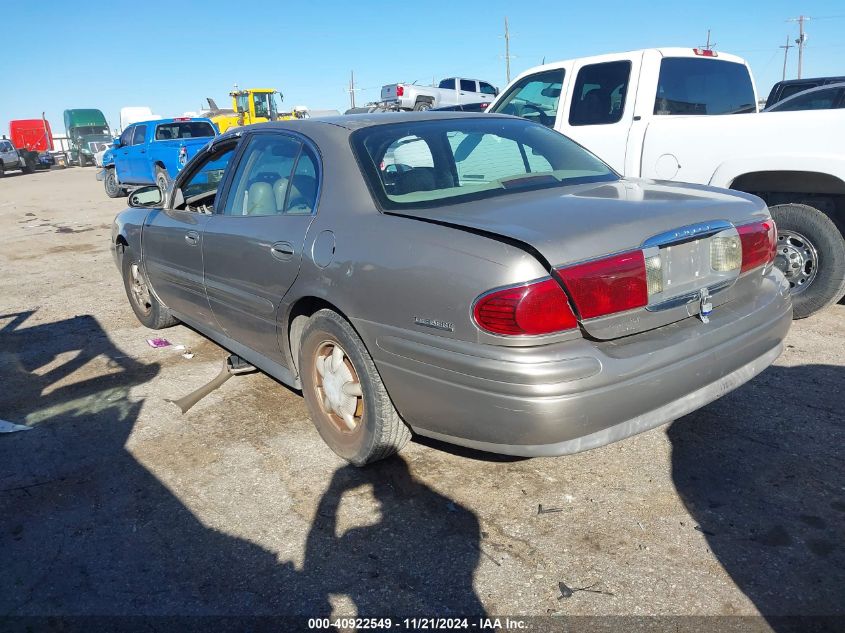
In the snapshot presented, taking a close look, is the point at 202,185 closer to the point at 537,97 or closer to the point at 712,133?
the point at 537,97

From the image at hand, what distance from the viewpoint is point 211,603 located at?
2.34 m

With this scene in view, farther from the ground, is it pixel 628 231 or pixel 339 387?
pixel 628 231

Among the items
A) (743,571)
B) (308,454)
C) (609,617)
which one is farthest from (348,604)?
(743,571)

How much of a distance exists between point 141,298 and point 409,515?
383cm

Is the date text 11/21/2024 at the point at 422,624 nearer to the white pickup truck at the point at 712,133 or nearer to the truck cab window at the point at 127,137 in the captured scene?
the white pickup truck at the point at 712,133

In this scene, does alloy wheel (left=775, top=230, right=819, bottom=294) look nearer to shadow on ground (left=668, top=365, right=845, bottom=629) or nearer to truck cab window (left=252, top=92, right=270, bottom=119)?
shadow on ground (left=668, top=365, right=845, bottom=629)

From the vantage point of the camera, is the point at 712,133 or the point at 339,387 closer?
the point at 339,387

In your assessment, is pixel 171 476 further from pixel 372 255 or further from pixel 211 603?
pixel 372 255

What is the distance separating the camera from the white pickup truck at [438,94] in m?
27.5

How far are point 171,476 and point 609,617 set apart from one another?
2.12 m

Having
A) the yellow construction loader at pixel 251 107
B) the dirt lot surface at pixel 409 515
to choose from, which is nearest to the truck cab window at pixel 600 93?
the dirt lot surface at pixel 409 515

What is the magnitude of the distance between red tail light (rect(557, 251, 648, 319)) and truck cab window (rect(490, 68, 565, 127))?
4369 mm

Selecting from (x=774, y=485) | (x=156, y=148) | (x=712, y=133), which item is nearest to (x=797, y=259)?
(x=712, y=133)

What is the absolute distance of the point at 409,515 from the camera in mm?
2812
